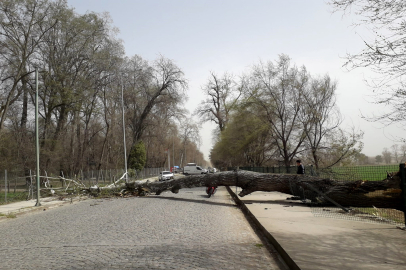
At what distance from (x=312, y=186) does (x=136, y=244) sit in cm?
780

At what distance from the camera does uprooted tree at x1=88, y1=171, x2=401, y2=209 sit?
1066cm

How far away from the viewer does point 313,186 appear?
14.0 metres

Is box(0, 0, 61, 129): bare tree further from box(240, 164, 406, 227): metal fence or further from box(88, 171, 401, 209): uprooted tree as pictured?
box(240, 164, 406, 227): metal fence

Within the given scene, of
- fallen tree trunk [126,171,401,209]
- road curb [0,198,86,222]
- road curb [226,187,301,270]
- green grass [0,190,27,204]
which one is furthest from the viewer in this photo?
green grass [0,190,27,204]

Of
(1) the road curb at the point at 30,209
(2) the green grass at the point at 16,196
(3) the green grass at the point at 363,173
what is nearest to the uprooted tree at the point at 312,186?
(3) the green grass at the point at 363,173

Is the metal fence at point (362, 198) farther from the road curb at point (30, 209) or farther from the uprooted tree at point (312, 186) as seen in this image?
the road curb at point (30, 209)

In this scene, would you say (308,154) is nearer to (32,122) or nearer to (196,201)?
(196,201)

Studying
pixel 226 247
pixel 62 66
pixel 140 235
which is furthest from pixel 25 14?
pixel 226 247

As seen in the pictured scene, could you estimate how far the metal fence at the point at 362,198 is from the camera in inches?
406

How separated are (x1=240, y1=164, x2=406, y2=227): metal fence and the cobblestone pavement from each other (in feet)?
10.5

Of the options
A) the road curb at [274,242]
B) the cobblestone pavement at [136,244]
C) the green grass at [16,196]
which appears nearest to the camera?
the road curb at [274,242]

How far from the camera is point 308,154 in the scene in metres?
35.8

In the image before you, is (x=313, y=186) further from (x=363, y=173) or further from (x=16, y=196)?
(x=16, y=196)

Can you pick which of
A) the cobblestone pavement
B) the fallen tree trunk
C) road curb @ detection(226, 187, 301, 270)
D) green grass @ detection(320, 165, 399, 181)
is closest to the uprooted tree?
the fallen tree trunk
